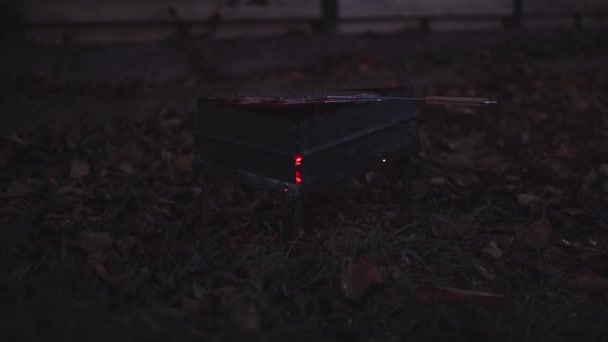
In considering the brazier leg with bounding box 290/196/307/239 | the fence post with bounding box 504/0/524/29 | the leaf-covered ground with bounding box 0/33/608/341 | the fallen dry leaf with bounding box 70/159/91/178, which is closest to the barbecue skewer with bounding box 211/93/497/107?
the brazier leg with bounding box 290/196/307/239

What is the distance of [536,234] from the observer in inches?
135

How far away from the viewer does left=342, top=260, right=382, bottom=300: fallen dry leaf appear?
272cm

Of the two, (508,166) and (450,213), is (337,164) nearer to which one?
(450,213)

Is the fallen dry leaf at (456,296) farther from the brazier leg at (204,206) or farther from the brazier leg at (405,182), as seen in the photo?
the brazier leg at (204,206)

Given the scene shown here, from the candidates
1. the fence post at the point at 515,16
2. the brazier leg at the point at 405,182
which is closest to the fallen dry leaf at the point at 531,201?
the brazier leg at the point at 405,182

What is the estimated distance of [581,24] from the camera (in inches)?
376

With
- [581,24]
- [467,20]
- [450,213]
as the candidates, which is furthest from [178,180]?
[581,24]

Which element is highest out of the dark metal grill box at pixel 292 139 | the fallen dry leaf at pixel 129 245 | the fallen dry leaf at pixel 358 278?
the dark metal grill box at pixel 292 139

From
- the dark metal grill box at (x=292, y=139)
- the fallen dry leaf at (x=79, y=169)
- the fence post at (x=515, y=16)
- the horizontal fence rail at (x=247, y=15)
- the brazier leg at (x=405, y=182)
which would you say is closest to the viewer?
the dark metal grill box at (x=292, y=139)

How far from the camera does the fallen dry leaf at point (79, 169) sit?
13.5 ft

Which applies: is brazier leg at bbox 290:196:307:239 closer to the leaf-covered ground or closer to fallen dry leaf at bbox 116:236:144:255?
the leaf-covered ground

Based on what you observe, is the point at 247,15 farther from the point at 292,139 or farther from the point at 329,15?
the point at 292,139

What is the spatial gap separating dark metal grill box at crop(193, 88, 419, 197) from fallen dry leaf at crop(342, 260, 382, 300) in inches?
16.7

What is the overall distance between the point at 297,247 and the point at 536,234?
50.8 inches
